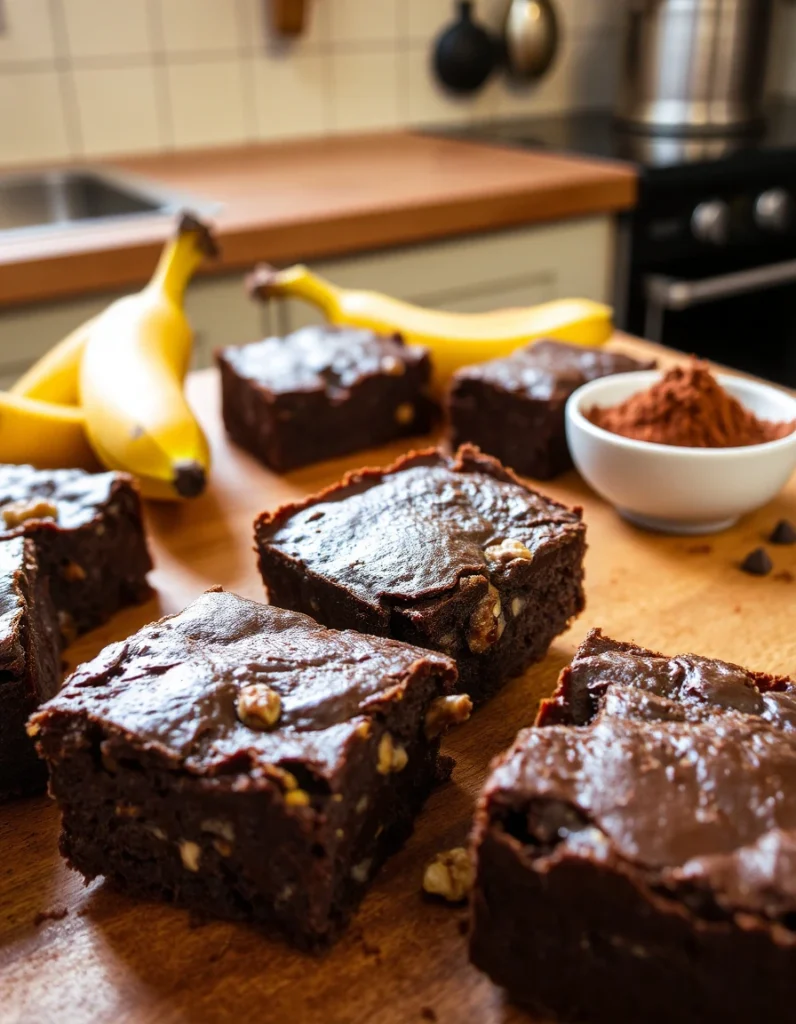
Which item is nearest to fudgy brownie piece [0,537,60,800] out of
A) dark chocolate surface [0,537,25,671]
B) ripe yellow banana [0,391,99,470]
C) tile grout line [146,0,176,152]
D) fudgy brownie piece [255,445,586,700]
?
dark chocolate surface [0,537,25,671]

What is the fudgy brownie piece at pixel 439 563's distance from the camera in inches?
46.5

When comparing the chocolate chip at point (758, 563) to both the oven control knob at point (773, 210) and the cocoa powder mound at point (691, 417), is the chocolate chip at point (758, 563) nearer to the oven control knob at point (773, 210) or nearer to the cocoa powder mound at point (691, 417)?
the cocoa powder mound at point (691, 417)

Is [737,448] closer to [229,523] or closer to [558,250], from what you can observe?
[229,523]

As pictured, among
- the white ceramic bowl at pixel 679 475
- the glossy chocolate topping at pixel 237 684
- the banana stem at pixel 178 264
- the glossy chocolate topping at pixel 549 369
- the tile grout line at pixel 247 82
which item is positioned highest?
the tile grout line at pixel 247 82

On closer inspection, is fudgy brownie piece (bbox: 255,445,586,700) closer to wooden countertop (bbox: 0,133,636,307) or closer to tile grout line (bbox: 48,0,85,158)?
wooden countertop (bbox: 0,133,636,307)

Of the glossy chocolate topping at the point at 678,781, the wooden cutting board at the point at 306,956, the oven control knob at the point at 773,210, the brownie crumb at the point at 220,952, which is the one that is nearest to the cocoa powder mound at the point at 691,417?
the wooden cutting board at the point at 306,956

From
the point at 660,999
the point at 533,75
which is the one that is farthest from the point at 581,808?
the point at 533,75

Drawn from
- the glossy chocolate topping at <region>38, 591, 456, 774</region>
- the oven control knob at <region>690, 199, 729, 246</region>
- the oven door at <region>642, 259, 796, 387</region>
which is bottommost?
the oven door at <region>642, 259, 796, 387</region>

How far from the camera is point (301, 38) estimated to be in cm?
348

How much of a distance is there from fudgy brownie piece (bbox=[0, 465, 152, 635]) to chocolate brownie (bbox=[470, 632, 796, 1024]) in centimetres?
75

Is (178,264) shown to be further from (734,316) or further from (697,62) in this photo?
(697,62)

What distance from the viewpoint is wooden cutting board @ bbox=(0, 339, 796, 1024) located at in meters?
0.90

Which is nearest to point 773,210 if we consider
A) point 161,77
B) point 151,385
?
point 161,77

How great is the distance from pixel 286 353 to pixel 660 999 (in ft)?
4.55
